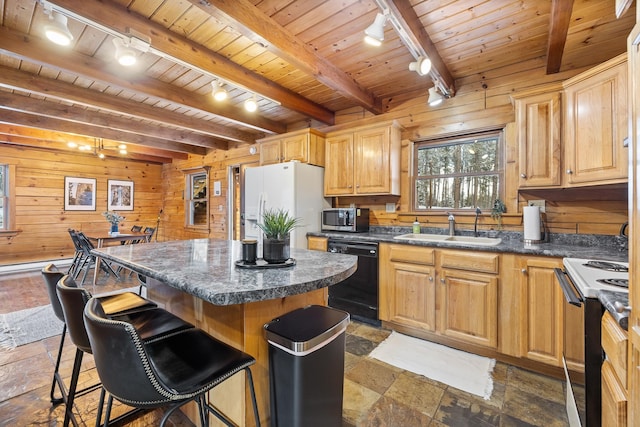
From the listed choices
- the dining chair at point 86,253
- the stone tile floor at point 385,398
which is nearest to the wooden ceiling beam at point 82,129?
the dining chair at point 86,253

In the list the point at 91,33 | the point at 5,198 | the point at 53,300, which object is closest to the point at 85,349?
the point at 53,300

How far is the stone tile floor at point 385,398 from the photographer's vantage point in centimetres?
157

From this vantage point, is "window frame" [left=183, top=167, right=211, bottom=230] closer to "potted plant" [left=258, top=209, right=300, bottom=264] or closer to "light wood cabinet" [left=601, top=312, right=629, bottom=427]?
"potted plant" [left=258, top=209, right=300, bottom=264]

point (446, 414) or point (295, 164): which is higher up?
point (295, 164)

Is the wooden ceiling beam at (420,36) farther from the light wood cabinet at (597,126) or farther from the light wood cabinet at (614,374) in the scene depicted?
the light wood cabinet at (614,374)

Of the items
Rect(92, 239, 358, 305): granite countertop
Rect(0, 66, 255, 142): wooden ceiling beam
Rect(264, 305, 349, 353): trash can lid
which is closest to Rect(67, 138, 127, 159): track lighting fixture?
Rect(0, 66, 255, 142): wooden ceiling beam

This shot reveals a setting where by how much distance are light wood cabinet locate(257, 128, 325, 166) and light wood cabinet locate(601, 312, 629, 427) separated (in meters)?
2.87

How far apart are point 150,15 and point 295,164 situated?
69.2 inches

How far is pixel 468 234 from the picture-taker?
2.80m

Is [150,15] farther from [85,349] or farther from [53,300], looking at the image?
[85,349]

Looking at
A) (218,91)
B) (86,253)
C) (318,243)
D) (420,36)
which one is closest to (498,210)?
(420,36)

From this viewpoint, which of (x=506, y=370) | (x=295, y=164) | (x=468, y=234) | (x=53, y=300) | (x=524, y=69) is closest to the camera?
(x=53, y=300)

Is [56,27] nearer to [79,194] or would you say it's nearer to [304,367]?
[304,367]

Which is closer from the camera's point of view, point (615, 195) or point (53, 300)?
point (53, 300)
